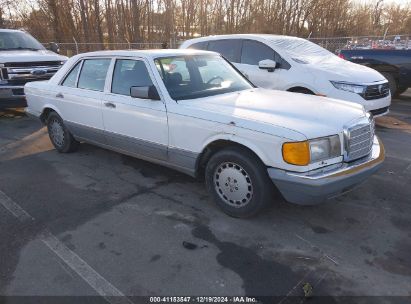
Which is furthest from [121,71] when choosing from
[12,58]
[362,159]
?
[12,58]

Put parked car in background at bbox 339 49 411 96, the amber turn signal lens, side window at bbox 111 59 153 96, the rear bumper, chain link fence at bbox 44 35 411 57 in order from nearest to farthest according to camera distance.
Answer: the amber turn signal lens < side window at bbox 111 59 153 96 < the rear bumper < parked car in background at bbox 339 49 411 96 < chain link fence at bbox 44 35 411 57

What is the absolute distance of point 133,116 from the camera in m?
4.44

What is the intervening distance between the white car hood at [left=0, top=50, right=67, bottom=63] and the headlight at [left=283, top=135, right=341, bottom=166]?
7501 millimetres

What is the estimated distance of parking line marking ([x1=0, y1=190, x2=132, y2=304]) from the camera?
8.94 feet

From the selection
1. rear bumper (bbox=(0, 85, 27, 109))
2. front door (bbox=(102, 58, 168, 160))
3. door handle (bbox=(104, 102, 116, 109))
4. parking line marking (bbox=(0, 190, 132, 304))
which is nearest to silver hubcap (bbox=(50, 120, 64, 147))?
front door (bbox=(102, 58, 168, 160))

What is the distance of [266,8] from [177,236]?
27421 millimetres

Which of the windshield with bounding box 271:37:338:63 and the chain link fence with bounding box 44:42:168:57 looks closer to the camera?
the windshield with bounding box 271:37:338:63

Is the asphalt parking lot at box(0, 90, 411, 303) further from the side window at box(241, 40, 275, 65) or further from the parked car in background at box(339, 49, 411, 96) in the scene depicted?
the parked car in background at box(339, 49, 411, 96)

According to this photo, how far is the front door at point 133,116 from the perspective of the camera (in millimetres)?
4211

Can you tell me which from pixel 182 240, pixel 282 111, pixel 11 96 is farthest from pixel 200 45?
pixel 182 240

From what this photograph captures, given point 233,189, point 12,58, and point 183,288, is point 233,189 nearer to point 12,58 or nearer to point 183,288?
point 183,288

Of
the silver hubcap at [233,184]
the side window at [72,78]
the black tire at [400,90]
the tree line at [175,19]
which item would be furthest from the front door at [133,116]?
the tree line at [175,19]

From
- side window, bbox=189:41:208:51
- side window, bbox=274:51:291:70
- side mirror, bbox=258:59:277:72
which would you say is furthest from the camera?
side window, bbox=189:41:208:51

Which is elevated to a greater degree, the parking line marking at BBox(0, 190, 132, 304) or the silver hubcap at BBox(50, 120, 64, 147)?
the silver hubcap at BBox(50, 120, 64, 147)
